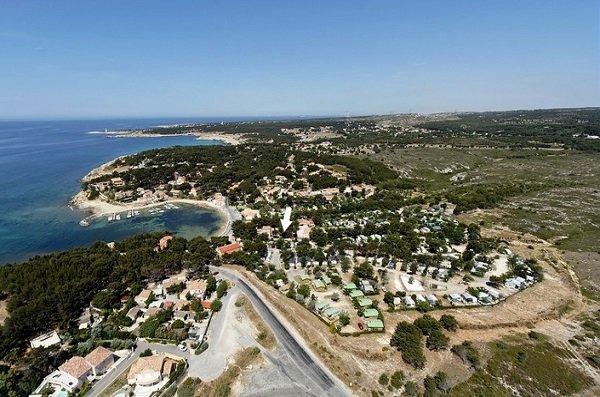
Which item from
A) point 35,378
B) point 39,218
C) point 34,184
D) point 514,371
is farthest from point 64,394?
point 34,184

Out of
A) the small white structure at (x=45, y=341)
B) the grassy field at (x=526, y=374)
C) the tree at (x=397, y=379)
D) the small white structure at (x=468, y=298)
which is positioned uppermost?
the small white structure at (x=45, y=341)

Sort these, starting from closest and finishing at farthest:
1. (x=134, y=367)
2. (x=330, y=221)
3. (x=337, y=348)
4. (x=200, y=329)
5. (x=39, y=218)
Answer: (x=134, y=367), (x=337, y=348), (x=200, y=329), (x=330, y=221), (x=39, y=218)

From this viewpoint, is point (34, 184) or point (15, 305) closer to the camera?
point (15, 305)

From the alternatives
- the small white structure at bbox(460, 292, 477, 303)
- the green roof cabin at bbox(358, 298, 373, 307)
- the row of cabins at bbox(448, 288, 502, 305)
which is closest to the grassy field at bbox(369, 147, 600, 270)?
the row of cabins at bbox(448, 288, 502, 305)

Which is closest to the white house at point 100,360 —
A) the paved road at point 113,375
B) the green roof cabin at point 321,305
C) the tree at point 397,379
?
the paved road at point 113,375

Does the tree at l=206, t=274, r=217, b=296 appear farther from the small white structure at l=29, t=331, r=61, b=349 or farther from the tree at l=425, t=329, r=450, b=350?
the tree at l=425, t=329, r=450, b=350

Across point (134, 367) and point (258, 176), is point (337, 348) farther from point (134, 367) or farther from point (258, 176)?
point (258, 176)

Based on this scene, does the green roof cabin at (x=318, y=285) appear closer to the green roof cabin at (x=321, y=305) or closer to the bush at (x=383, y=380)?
the green roof cabin at (x=321, y=305)
